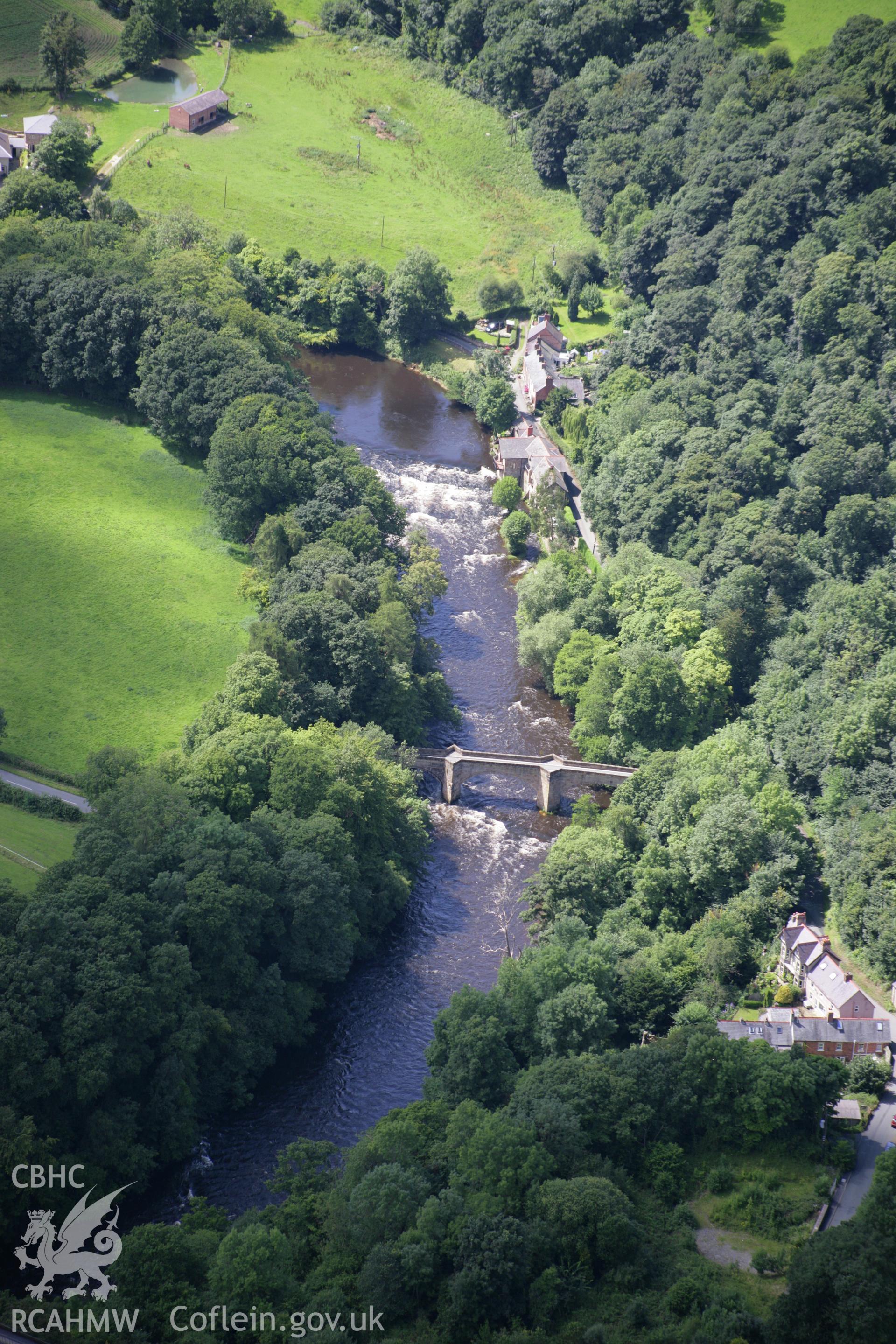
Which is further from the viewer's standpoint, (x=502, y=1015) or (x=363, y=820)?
(x=363, y=820)

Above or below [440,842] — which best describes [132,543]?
above

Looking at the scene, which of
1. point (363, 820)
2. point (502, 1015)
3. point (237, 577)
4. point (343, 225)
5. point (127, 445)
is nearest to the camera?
point (502, 1015)

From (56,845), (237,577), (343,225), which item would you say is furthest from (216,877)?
(343,225)

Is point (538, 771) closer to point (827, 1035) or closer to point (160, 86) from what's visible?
point (827, 1035)

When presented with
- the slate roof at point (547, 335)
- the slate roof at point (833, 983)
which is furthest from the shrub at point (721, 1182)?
the slate roof at point (547, 335)

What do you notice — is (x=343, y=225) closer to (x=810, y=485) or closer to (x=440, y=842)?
(x=810, y=485)

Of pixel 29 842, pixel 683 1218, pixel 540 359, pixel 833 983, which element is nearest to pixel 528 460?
pixel 540 359

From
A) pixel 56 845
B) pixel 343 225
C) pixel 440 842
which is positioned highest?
pixel 343 225
